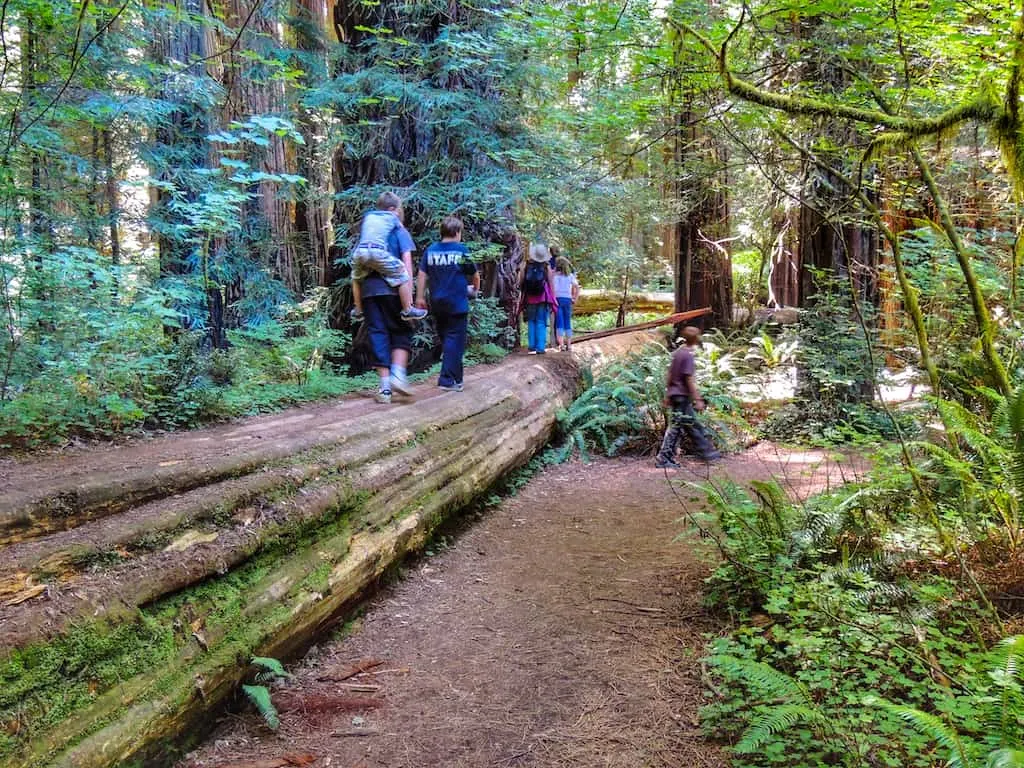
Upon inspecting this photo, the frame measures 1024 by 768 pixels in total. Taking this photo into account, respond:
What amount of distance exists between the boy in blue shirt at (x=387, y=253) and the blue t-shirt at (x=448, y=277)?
1.90ft

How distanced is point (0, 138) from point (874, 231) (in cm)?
1112

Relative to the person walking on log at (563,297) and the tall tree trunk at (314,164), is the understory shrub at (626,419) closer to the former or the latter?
the person walking on log at (563,297)

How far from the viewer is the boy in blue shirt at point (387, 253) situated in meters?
7.13

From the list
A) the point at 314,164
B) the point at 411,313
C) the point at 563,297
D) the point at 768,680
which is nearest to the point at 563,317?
the point at 563,297

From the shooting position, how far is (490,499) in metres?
7.54

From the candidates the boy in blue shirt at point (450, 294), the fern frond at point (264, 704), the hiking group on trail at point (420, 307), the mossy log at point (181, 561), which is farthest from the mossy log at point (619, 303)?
the fern frond at point (264, 704)

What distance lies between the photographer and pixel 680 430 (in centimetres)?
959

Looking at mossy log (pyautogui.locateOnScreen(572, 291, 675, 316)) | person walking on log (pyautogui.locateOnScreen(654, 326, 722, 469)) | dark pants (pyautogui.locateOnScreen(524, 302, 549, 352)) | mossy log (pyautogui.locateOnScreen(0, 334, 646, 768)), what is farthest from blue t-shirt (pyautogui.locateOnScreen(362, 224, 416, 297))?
mossy log (pyautogui.locateOnScreen(572, 291, 675, 316))

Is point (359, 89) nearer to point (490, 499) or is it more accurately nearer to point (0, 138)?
point (0, 138)

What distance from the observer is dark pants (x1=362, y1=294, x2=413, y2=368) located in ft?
24.4

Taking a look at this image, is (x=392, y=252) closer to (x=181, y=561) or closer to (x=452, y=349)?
(x=452, y=349)

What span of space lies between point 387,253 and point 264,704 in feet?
Answer: 16.1

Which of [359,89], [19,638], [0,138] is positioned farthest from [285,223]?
[19,638]

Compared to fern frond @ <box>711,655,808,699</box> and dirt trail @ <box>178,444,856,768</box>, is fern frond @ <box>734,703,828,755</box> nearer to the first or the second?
fern frond @ <box>711,655,808,699</box>
